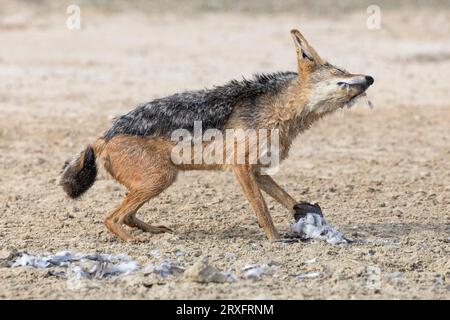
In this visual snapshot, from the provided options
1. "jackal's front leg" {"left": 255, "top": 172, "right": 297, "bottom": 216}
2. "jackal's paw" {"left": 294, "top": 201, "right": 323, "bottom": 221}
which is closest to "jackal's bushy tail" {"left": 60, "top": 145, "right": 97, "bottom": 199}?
"jackal's front leg" {"left": 255, "top": 172, "right": 297, "bottom": 216}

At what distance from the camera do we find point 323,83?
26.6 feet

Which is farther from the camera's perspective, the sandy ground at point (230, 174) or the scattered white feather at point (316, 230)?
the scattered white feather at point (316, 230)

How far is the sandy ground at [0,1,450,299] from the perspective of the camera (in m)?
7.08

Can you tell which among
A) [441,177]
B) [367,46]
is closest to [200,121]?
[441,177]

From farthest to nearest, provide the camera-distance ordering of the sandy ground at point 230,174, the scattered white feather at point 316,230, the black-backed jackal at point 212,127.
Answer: the black-backed jackal at point 212,127, the scattered white feather at point 316,230, the sandy ground at point 230,174

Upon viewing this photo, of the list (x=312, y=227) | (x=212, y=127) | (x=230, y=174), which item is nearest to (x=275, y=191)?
(x=312, y=227)

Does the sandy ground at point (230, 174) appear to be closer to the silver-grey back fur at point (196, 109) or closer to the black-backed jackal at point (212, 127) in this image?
the black-backed jackal at point (212, 127)

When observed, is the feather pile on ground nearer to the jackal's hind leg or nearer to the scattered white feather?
the scattered white feather

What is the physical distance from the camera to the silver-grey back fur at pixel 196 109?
809cm

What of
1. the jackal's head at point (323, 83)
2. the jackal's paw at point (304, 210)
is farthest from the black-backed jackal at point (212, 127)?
the jackal's paw at point (304, 210)

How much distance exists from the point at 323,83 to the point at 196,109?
3.23ft

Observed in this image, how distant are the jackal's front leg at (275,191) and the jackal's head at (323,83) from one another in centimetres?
64

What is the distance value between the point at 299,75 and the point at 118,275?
88.7 inches

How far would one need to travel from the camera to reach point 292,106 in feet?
26.7
